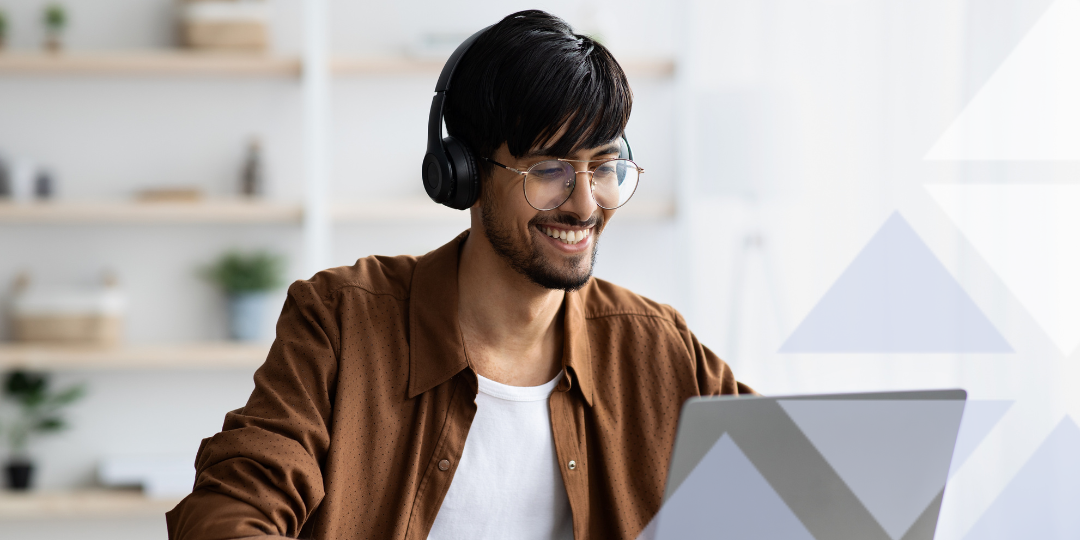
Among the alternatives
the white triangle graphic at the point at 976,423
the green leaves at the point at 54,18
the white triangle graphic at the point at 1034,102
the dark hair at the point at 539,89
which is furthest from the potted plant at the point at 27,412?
the white triangle graphic at the point at 1034,102

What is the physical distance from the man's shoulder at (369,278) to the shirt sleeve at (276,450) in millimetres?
39

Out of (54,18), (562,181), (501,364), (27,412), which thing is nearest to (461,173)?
(562,181)

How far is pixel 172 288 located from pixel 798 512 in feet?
8.52

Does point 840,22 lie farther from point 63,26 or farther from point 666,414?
point 63,26

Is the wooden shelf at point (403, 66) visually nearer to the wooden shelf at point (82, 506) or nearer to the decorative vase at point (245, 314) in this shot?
the decorative vase at point (245, 314)

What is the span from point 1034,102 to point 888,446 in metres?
0.79

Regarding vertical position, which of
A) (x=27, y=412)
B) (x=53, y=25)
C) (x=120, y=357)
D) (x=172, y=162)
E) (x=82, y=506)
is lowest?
(x=82, y=506)

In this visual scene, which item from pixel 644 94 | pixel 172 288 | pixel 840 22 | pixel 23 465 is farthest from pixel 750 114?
pixel 23 465

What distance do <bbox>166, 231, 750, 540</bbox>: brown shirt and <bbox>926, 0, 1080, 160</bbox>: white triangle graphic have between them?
558 millimetres

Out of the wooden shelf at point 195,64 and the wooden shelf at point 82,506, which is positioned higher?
the wooden shelf at point 195,64

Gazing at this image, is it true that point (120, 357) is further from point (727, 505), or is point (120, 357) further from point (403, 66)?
point (727, 505)

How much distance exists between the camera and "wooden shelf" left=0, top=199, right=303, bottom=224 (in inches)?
108

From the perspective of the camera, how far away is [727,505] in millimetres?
781

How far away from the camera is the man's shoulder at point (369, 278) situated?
1226 mm
